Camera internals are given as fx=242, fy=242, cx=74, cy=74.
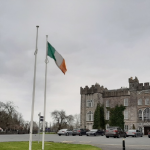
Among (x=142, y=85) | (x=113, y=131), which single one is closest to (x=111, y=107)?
(x=142, y=85)

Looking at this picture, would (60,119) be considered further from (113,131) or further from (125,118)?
(113,131)

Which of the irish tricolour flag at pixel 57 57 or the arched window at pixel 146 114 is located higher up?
the irish tricolour flag at pixel 57 57

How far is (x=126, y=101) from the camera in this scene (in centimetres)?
5800

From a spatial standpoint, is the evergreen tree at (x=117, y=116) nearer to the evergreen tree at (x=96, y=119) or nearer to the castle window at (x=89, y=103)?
the evergreen tree at (x=96, y=119)

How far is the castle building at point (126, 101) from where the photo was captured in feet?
180

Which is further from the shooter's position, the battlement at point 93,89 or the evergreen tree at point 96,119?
the battlement at point 93,89

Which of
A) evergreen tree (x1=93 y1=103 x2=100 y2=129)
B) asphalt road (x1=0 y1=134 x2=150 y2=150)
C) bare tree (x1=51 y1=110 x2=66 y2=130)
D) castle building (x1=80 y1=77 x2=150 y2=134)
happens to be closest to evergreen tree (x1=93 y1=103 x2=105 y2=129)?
evergreen tree (x1=93 y1=103 x2=100 y2=129)

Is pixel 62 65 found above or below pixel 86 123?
above

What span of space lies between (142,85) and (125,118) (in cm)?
870

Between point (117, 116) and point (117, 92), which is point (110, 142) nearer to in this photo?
point (117, 116)

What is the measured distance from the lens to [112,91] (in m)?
60.9

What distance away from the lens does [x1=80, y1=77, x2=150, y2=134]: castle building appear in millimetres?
54875

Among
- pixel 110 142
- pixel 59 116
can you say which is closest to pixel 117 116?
pixel 110 142

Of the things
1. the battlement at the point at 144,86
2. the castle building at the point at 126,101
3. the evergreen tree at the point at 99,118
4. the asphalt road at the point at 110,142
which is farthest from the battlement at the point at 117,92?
the asphalt road at the point at 110,142
